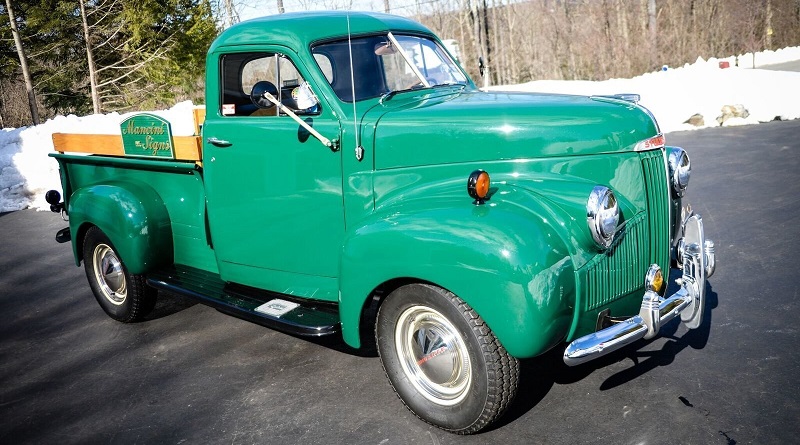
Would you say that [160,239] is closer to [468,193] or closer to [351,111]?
[351,111]

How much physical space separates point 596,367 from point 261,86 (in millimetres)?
2518

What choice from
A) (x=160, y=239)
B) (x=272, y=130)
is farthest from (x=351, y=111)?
(x=160, y=239)

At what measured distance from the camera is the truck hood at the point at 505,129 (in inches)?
124

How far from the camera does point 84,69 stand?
2102 centimetres

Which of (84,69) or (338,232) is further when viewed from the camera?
(84,69)

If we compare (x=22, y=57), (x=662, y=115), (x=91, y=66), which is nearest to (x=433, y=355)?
(x=662, y=115)

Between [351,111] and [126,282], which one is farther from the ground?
[351,111]

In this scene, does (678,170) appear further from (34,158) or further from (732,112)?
(34,158)

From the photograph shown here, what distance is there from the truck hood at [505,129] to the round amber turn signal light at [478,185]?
0.28 metres

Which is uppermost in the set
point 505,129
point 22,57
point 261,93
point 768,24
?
point 22,57

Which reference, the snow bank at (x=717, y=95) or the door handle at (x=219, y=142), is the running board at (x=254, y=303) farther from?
the snow bank at (x=717, y=95)

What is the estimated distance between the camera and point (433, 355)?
3.17 m

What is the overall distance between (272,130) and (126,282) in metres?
1.95

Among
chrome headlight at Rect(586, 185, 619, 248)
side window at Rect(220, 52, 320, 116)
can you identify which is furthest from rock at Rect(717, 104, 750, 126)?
chrome headlight at Rect(586, 185, 619, 248)
